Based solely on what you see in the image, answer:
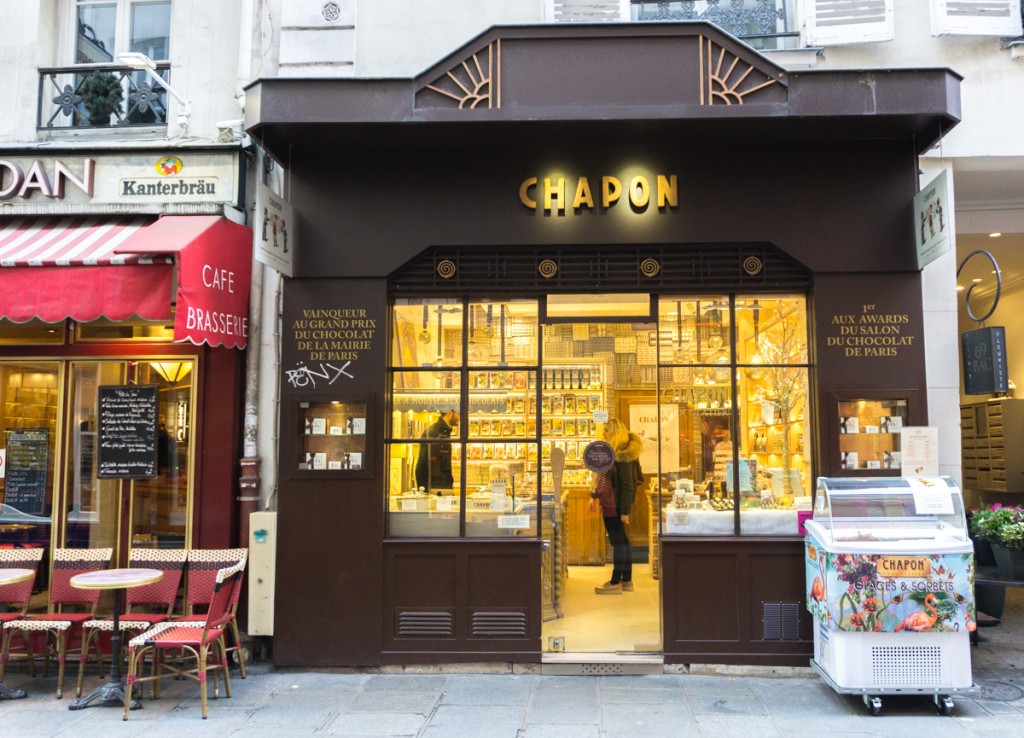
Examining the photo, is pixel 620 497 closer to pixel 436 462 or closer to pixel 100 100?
pixel 436 462

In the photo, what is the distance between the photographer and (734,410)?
281 inches

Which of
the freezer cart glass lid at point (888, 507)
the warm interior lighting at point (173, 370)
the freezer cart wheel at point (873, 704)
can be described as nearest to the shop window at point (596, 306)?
the freezer cart glass lid at point (888, 507)

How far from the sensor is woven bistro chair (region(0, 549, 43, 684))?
6656mm

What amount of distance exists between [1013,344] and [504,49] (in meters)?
12.4

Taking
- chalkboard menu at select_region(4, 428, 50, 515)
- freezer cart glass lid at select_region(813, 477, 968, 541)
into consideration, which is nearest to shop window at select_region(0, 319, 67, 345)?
chalkboard menu at select_region(4, 428, 50, 515)

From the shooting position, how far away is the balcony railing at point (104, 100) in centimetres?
784

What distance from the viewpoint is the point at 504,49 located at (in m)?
6.43

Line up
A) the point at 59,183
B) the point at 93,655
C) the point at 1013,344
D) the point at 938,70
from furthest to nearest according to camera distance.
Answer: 1. the point at 1013,344
2. the point at 59,183
3. the point at 93,655
4. the point at 938,70

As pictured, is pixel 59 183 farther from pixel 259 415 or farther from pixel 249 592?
pixel 249 592

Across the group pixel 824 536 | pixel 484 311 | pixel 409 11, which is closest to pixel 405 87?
pixel 409 11

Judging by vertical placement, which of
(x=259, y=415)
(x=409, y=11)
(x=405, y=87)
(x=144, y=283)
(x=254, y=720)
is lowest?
(x=254, y=720)

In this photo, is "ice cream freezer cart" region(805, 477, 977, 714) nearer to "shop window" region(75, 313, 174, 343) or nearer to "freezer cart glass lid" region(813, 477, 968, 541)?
"freezer cart glass lid" region(813, 477, 968, 541)

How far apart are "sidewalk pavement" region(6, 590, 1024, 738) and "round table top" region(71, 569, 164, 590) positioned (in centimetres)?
97

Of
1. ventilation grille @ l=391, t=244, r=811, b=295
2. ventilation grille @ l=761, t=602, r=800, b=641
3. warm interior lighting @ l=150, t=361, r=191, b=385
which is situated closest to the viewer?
ventilation grille @ l=761, t=602, r=800, b=641
